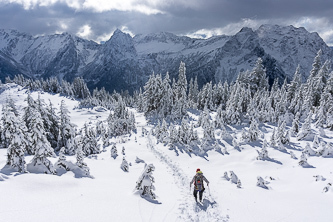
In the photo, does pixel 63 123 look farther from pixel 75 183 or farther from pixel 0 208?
pixel 0 208

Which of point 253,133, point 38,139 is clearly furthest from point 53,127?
point 253,133

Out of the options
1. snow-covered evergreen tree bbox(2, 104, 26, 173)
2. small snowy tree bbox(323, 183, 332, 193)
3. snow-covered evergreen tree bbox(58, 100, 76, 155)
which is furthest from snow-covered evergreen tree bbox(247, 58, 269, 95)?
snow-covered evergreen tree bbox(2, 104, 26, 173)

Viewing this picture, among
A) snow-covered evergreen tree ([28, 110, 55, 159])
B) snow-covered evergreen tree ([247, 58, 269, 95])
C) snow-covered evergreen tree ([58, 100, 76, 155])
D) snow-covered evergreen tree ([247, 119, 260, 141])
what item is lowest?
snow-covered evergreen tree ([58, 100, 76, 155])

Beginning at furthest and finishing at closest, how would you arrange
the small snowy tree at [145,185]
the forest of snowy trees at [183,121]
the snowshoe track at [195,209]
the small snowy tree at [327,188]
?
the forest of snowy trees at [183,121] → the small snowy tree at [327,188] → the small snowy tree at [145,185] → the snowshoe track at [195,209]

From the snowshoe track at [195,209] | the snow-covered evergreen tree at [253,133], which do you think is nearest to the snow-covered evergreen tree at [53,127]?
the snowshoe track at [195,209]

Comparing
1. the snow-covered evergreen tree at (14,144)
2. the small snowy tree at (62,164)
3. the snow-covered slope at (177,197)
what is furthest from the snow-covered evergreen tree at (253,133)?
the snow-covered evergreen tree at (14,144)

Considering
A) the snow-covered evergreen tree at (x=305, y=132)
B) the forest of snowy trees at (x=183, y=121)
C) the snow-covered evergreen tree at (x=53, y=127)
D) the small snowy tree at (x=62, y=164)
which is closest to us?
the small snowy tree at (x=62, y=164)

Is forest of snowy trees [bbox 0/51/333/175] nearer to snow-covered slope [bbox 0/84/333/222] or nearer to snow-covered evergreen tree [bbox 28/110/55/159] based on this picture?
snow-covered evergreen tree [bbox 28/110/55/159]

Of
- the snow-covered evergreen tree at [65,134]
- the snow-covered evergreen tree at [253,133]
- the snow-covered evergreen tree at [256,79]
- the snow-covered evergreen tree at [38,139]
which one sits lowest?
the snow-covered evergreen tree at [65,134]

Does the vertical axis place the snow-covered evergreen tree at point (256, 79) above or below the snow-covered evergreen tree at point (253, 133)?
above

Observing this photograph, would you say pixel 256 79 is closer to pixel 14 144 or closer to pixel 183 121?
pixel 183 121

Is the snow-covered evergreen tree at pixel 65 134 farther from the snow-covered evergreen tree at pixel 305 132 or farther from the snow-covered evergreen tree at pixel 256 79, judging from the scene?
the snow-covered evergreen tree at pixel 256 79

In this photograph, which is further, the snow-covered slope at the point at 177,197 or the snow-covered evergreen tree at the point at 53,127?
the snow-covered evergreen tree at the point at 53,127

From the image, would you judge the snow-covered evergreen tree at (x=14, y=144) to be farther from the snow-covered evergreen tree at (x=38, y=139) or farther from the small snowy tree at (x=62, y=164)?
the small snowy tree at (x=62, y=164)
